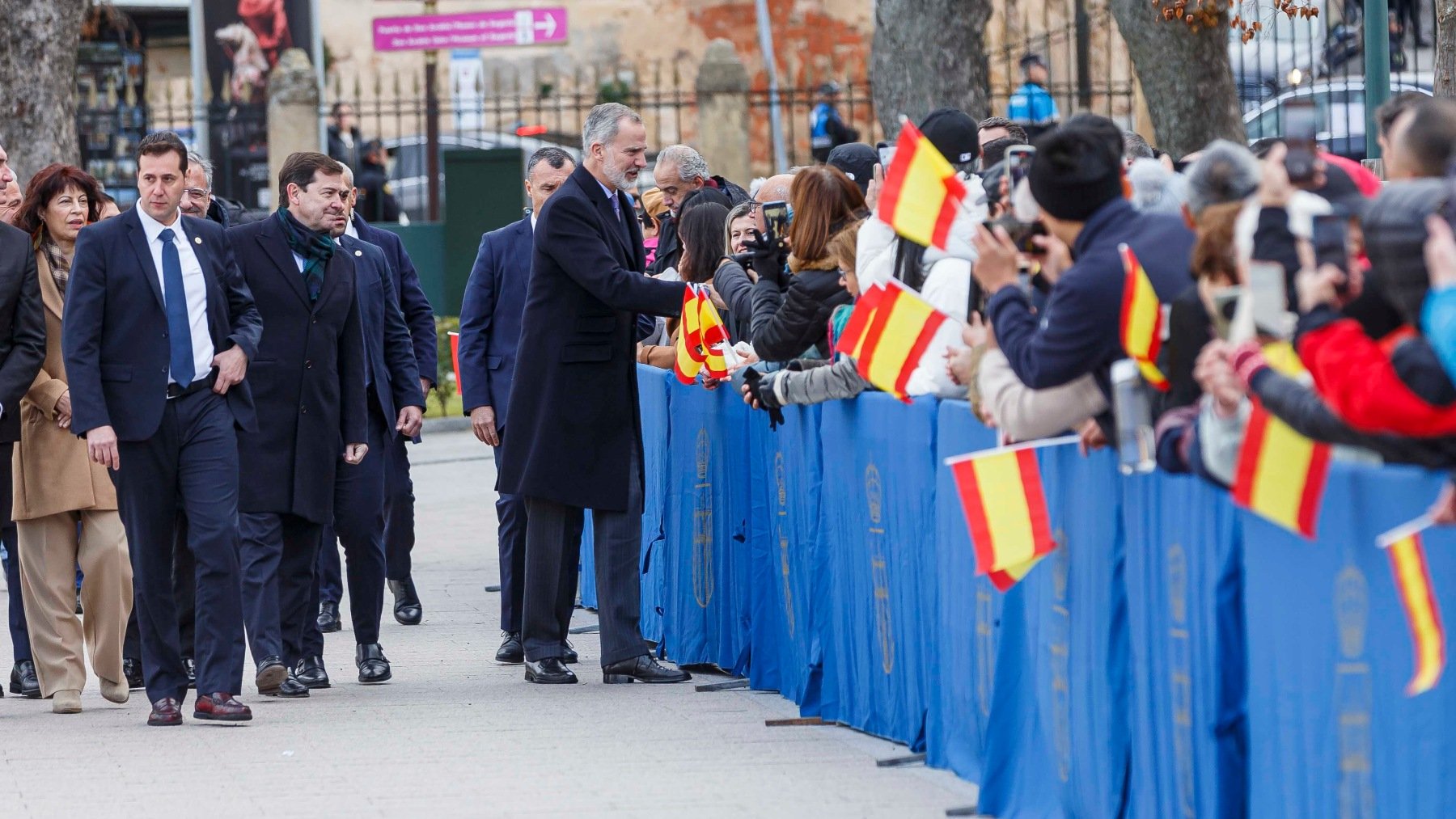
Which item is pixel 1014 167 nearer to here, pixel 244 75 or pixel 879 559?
pixel 879 559

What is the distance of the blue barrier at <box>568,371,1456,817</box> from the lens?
4.21 meters

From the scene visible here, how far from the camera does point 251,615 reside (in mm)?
8633

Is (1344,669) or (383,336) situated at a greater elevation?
(383,336)

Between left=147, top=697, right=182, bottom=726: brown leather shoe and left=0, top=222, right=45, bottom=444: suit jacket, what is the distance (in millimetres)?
1340

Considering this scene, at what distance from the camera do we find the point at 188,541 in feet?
26.7

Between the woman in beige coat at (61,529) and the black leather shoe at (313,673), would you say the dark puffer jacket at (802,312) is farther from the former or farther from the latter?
the woman in beige coat at (61,529)

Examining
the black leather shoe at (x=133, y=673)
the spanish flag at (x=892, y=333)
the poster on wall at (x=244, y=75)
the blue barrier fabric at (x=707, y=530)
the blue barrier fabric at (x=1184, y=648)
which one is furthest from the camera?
the poster on wall at (x=244, y=75)

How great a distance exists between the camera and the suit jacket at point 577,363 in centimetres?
874

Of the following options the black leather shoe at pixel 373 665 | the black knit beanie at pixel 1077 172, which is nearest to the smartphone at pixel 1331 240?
the black knit beanie at pixel 1077 172

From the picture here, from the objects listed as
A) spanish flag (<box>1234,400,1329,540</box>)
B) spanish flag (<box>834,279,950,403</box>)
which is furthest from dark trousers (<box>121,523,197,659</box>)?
spanish flag (<box>1234,400,1329,540</box>)

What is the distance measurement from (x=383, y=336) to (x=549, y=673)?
75.7 inches

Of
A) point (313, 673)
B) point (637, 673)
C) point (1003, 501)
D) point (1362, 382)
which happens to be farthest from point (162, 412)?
point (1362, 382)

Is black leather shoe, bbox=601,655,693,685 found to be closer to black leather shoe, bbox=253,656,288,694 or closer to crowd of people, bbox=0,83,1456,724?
crowd of people, bbox=0,83,1456,724

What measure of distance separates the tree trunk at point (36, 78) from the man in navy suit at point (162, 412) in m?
11.1
